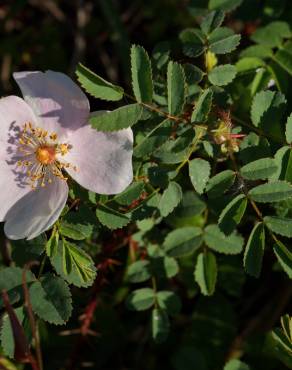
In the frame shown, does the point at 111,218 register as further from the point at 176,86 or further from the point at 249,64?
the point at 249,64

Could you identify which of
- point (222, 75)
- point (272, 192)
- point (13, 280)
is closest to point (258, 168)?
point (272, 192)

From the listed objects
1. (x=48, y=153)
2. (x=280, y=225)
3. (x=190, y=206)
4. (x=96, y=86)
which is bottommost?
(x=190, y=206)

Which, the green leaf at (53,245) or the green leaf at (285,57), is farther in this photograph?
the green leaf at (285,57)

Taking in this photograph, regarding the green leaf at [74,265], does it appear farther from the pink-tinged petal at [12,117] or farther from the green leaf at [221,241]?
the green leaf at [221,241]

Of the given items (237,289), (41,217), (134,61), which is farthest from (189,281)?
(134,61)

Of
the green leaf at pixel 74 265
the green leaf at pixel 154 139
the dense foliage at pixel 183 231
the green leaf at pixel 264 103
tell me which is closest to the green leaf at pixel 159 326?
the dense foliage at pixel 183 231

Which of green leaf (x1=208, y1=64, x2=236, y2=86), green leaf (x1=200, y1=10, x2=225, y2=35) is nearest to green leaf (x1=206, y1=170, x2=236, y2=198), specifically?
green leaf (x1=208, y1=64, x2=236, y2=86)

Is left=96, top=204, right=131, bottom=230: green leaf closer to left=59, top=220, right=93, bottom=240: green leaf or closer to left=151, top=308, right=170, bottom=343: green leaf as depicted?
left=59, top=220, right=93, bottom=240: green leaf
